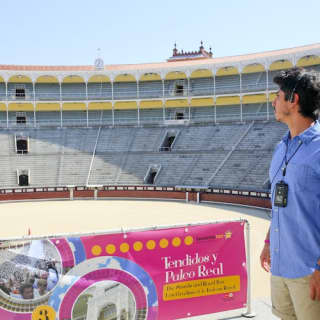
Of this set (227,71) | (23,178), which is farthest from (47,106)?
(227,71)

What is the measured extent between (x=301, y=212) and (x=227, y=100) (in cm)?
3380

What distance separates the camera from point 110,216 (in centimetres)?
1925

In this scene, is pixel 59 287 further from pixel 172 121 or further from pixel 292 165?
pixel 172 121

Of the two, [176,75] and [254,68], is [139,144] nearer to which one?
[176,75]

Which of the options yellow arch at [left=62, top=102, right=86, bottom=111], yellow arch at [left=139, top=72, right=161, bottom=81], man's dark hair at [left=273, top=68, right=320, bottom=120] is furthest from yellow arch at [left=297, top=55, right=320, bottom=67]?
man's dark hair at [left=273, top=68, right=320, bottom=120]

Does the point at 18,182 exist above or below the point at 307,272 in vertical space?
below

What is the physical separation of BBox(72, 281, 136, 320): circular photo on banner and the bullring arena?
25.9 feet

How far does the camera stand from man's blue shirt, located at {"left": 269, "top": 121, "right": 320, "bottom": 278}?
2395 mm

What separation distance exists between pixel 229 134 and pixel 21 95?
22.5m

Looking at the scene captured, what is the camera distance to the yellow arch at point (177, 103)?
119 ft

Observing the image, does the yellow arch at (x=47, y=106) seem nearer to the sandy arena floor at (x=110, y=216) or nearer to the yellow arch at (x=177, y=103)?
the yellow arch at (x=177, y=103)

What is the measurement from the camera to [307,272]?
2465 millimetres

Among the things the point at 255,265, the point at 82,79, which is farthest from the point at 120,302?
the point at 82,79

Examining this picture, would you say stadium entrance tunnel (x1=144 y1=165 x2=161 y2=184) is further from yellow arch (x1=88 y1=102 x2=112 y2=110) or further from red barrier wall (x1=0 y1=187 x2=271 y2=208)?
yellow arch (x1=88 y1=102 x2=112 y2=110)
